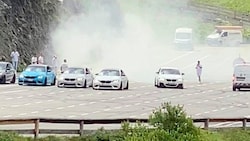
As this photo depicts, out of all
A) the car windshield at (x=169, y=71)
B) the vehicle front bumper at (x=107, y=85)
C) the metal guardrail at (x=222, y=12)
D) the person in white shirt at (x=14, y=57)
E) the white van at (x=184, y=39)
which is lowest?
the vehicle front bumper at (x=107, y=85)

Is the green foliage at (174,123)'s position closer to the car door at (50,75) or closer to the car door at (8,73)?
the car door at (50,75)

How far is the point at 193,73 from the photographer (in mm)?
67938

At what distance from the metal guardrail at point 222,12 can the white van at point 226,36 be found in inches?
336

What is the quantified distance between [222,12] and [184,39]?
60.9ft

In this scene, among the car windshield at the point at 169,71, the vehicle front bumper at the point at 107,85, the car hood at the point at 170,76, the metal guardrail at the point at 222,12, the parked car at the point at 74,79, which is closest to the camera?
the vehicle front bumper at the point at 107,85

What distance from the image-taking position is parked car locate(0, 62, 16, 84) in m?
50.5

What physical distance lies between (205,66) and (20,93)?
104 ft

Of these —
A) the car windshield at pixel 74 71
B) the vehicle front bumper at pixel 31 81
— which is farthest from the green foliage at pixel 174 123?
the vehicle front bumper at pixel 31 81

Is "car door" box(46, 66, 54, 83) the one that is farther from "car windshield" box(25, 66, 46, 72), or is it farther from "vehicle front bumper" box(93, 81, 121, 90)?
"vehicle front bumper" box(93, 81, 121, 90)

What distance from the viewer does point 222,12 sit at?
333 ft

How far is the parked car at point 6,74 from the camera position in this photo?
166 feet

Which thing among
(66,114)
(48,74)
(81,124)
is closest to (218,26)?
(48,74)

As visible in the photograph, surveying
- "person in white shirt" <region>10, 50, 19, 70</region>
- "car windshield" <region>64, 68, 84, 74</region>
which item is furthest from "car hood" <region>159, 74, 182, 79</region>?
"person in white shirt" <region>10, 50, 19, 70</region>

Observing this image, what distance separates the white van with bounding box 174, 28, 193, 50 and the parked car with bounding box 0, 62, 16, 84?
3509cm
